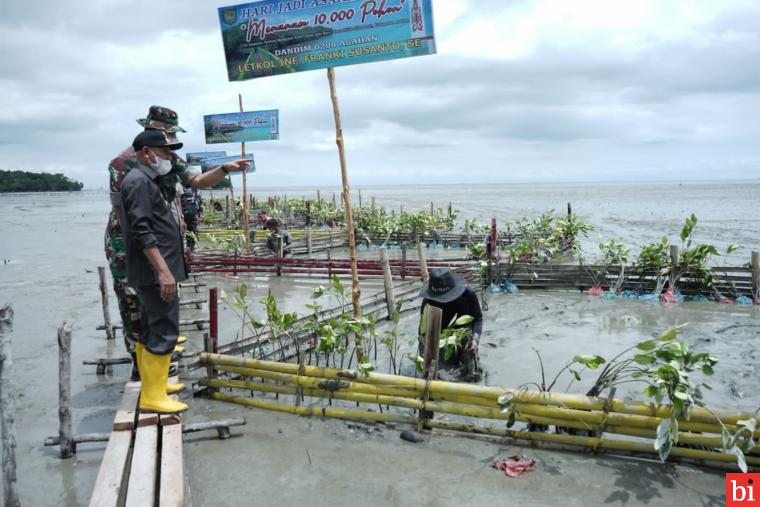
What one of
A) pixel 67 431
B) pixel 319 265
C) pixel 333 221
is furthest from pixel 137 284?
pixel 333 221

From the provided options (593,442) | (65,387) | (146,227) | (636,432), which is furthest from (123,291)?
(636,432)

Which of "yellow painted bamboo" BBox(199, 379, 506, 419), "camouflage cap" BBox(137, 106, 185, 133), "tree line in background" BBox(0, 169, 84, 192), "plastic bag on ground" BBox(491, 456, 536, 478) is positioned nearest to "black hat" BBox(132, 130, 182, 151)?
"camouflage cap" BBox(137, 106, 185, 133)

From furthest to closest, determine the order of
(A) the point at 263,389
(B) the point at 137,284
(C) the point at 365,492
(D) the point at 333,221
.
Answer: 1. (D) the point at 333,221
2. (A) the point at 263,389
3. (B) the point at 137,284
4. (C) the point at 365,492

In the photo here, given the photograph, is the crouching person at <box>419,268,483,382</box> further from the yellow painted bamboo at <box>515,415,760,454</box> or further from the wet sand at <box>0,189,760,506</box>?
the yellow painted bamboo at <box>515,415,760,454</box>

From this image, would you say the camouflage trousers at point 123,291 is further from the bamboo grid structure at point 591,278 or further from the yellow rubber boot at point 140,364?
the bamboo grid structure at point 591,278

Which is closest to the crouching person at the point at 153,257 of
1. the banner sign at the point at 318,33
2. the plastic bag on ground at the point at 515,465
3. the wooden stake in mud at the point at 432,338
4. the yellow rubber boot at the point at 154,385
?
the yellow rubber boot at the point at 154,385

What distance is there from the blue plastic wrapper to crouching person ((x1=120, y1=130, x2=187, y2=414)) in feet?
25.6

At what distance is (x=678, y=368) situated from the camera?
3.09 metres

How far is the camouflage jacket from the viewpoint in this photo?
3.52 metres

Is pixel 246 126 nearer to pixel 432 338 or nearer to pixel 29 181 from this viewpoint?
pixel 432 338

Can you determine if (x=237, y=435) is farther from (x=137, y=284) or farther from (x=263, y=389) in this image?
(x=137, y=284)

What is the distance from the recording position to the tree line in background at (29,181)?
96000 mm

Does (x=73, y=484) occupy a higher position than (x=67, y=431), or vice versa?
(x=67, y=431)

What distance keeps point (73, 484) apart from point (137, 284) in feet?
4.17
